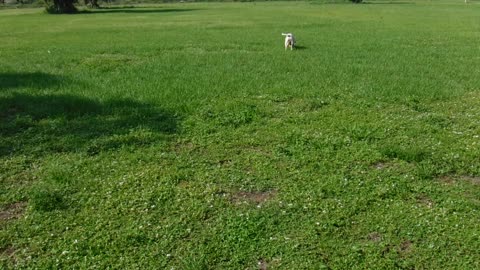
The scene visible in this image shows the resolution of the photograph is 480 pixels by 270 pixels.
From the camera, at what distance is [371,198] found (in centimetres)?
573

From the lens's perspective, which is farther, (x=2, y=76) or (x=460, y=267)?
(x=2, y=76)

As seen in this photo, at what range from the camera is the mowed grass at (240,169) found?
4.75 metres

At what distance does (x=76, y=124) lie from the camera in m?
8.44

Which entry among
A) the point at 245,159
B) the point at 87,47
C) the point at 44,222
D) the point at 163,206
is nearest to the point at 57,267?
the point at 44,222

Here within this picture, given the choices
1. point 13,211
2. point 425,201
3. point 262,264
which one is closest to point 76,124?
point 13,211

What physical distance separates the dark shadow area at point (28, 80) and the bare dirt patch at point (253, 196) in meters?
7.52

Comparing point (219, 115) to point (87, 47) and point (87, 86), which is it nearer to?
point (87, 86)

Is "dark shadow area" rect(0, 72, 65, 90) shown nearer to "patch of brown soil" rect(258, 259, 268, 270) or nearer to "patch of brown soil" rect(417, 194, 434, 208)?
"patch of brown soil" rect(258, 259, 268, 270)

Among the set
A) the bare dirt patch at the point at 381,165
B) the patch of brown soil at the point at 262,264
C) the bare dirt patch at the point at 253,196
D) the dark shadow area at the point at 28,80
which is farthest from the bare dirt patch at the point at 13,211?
the dark shadow area at the point at 28,80

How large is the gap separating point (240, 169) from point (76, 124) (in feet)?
12.0

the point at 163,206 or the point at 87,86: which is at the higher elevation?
the point at 87,86

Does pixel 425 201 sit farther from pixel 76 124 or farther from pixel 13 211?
pixel 76 124

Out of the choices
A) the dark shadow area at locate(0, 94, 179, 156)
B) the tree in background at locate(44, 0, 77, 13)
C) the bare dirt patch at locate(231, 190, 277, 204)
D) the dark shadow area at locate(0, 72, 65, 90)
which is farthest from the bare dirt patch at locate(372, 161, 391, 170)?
the tree in background at locate(44, 0, 77, 13)

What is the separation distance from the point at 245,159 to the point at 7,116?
16.9 feet
